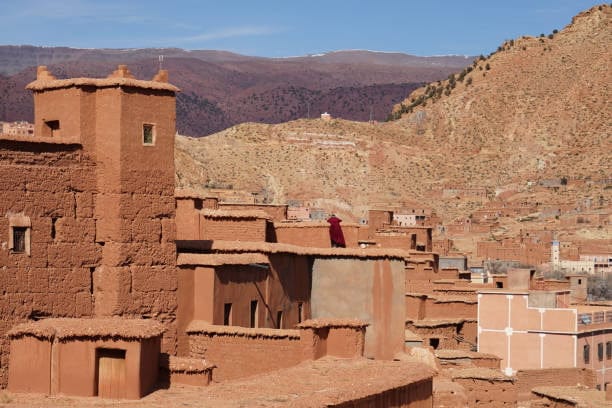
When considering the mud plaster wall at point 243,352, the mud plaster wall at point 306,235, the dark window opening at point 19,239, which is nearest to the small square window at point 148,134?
the dark window opening at point 19,239

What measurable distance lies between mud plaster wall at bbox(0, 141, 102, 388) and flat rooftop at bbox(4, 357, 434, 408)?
232 centimetres

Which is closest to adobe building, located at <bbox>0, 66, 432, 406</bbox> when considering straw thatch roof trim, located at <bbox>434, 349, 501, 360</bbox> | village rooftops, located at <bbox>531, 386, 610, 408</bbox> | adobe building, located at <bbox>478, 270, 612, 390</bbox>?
straw thatch roof trim, located at <bbox>434, 349, 501, 360</bbox>

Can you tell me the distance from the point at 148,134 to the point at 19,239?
2873mm

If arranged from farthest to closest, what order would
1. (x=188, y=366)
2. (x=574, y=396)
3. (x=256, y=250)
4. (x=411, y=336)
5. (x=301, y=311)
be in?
(x=411, y=336), (x=574, y=396), (x=301, y=311), (x=256, y=250), (x=188, y=366)

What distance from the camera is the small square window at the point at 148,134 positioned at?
23.4 meters

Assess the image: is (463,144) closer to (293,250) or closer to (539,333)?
(539,333)

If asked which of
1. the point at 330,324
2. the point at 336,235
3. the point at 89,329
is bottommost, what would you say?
the point at 330,324

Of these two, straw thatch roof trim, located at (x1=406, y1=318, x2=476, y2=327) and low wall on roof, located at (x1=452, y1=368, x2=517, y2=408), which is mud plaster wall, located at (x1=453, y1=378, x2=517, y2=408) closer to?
low wall on roof, located at (x1=452, y1=368, x2=517, y2=408)

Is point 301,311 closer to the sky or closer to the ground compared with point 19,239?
closer to the ground

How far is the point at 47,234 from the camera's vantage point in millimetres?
22250

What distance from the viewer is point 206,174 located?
92188 millimetres

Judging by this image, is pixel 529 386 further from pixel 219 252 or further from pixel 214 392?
pixel 214 392

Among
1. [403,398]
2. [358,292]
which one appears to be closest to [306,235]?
[358,292]

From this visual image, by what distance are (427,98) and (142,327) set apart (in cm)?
11644
